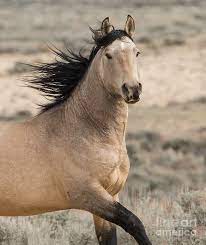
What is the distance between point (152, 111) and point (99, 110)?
15957 millimetres

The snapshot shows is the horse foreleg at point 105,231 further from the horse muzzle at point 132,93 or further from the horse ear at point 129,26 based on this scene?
the horse ear at point 129,26

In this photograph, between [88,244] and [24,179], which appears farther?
[88,244]

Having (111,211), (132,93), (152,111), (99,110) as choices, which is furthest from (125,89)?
(152,111)

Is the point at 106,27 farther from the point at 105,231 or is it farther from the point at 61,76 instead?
the point at 105,231

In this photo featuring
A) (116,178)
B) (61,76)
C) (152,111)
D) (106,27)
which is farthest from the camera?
(152,111)

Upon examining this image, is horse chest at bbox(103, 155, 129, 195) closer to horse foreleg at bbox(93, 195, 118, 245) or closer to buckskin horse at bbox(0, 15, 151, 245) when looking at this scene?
buckskin horse at bbox(0, 15, 151, 245)

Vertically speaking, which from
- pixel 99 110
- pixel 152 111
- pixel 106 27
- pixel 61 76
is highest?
pixel 152 111

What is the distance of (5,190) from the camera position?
6320mm

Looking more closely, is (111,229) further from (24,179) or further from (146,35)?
(146,35)

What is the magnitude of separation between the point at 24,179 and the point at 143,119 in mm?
14673

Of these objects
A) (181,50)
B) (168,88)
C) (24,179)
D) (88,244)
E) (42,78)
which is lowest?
(88,244)

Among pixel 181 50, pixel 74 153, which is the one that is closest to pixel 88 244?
pixel 74 153

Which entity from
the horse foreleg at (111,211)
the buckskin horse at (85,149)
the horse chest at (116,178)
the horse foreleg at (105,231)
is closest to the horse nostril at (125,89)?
the buckskin horse at (85,149)

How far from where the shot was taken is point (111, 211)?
598 cm
